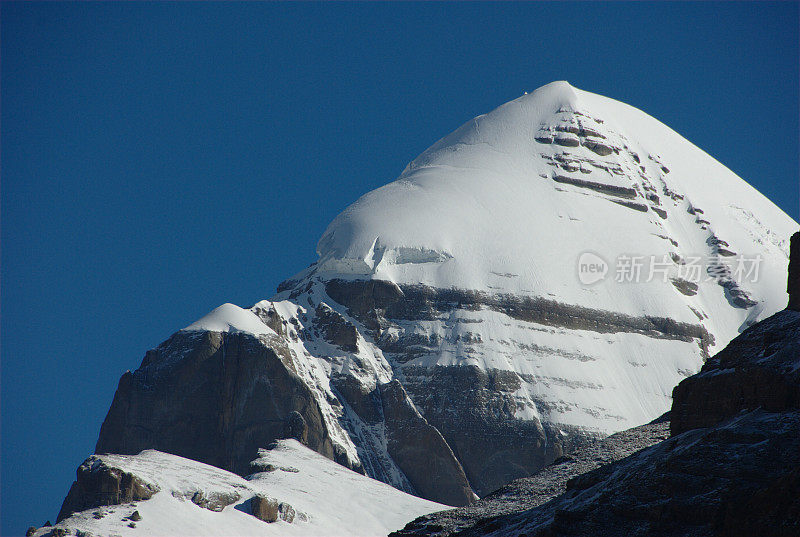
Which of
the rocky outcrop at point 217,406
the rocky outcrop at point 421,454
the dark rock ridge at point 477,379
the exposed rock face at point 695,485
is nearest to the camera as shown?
the exposed rock face at point 695,485

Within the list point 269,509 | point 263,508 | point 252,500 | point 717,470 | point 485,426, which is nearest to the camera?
point 717,470

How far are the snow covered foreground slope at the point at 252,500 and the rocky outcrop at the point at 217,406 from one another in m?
6.25

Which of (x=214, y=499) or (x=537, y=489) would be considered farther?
(x=214, y=499)

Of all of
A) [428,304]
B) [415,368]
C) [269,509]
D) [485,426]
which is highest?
[428,304]

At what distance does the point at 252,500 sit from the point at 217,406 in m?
36.9

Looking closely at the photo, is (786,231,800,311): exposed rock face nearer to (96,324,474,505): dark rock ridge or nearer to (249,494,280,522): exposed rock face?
(249,494,280,522): exposed rock face

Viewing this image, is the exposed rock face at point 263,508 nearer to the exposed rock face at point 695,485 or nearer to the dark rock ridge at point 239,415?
the dark rock ridge at point 239,415

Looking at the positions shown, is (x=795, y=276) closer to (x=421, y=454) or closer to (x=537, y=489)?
(x=537, y=489)

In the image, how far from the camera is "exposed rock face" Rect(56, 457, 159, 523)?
390ft

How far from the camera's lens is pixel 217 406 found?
526 ft

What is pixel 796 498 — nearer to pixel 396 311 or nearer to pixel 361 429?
pixel 361 429

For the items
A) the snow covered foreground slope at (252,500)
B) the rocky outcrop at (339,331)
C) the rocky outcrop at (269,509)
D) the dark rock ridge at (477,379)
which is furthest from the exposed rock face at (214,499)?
the rocky outcrop at (339,331)

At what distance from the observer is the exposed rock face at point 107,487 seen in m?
119

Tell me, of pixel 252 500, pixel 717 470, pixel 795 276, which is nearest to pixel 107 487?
pixel 252 500
